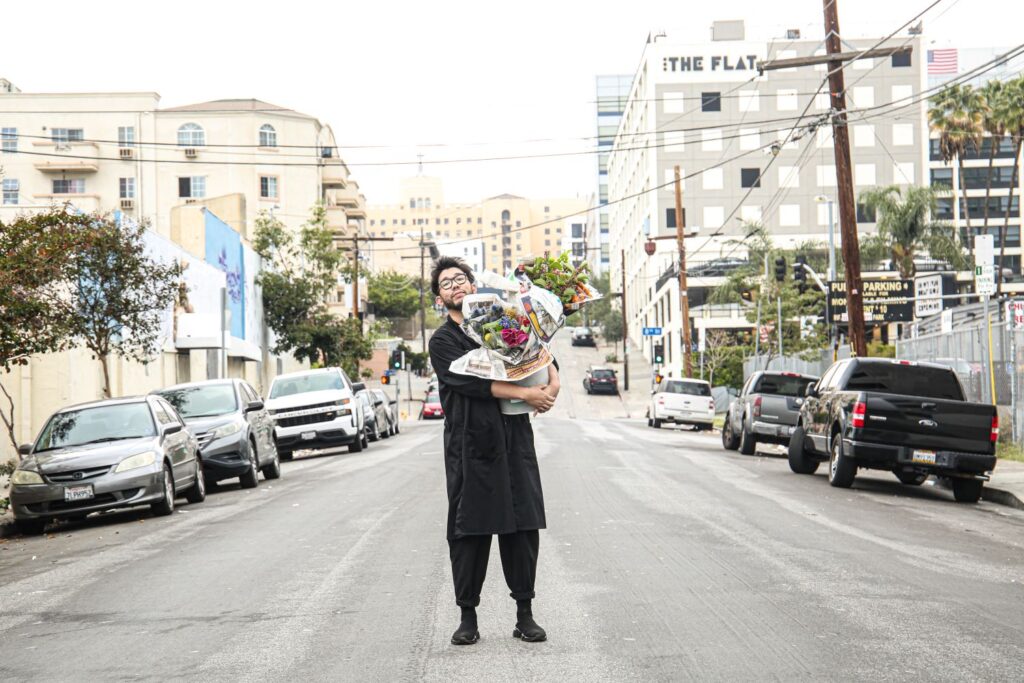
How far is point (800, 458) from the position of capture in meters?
20.6

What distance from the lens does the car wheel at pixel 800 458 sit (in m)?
20.5

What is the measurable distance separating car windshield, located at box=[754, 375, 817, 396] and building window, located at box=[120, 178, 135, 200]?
2228 inches

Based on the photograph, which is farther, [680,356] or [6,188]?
[680,356]

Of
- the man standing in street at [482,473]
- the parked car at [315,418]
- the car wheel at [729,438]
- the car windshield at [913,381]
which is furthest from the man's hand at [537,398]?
the parked car at [315,418]

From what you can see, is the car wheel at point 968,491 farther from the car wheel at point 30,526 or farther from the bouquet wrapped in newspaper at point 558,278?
the car wheel at point 30,526

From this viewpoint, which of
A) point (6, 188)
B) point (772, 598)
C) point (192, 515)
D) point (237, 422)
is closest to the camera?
point (772, 598)

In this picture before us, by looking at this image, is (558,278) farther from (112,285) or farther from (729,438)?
(729,438)

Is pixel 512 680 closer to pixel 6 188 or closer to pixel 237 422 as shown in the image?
pixel 237 422

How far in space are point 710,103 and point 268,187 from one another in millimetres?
32366

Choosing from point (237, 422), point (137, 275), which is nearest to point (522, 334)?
point (237, 422)

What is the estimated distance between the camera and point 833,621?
7418 millimetres

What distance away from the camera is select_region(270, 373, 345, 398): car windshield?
29.0 metres

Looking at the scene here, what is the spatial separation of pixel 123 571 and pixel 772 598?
5573 millimetres

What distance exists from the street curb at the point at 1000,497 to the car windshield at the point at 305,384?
15832 mm
